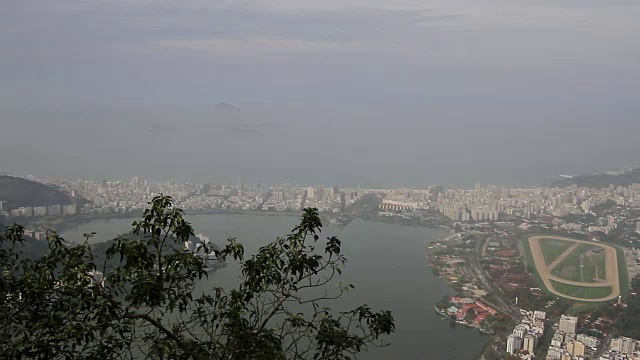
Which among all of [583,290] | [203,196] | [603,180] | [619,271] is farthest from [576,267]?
[603,180]

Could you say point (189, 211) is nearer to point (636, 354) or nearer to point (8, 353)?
point (636, 354)

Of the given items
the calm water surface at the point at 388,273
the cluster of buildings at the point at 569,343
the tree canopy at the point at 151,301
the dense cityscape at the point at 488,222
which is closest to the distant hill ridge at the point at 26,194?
the dense cityscape at the point at 488,222

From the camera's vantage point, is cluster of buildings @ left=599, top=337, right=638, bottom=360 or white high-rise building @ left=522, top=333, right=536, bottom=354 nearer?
cluster of buildings @ left=599, top=337, right=638, bottom=360

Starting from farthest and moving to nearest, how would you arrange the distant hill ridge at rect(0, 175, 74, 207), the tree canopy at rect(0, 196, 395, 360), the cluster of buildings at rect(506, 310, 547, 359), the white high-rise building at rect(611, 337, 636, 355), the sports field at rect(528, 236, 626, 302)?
1. the distant hill ridge at rect(0, 175, 74, 207)
2. the sports field at rect(528, 236, 626, 302)
3. the cluster of buildings at rect(506, 310, 547, 359)
4. the white high-rise building at rect(611, 337, 636, 355)
5. the tree canopy at rect(0, 196, 395, 360)

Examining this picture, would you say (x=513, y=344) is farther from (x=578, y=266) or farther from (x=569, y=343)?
(x=578, y=266)

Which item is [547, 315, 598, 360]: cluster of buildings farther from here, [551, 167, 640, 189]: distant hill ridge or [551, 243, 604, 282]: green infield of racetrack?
[551, 167, 640, 189]: distant hill ridge

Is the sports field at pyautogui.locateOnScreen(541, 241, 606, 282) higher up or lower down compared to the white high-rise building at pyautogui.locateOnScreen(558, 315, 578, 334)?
higher up

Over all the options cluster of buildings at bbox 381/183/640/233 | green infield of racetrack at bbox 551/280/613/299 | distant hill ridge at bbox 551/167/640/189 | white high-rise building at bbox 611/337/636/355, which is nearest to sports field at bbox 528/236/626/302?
green infield of racetrack at bbox 551/280/613/299
